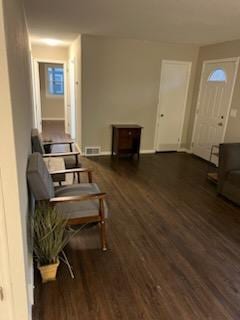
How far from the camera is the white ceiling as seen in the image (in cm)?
266

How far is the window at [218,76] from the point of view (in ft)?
15.4

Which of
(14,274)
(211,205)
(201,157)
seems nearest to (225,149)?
(211,205)

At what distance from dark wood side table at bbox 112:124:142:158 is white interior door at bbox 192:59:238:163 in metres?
1.47

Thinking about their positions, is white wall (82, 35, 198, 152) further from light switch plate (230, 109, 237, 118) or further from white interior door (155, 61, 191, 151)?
light switch plate (230, 109, 237, 118)

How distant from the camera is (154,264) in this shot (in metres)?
2.16

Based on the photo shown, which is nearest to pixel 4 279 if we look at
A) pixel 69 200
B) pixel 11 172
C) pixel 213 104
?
pixel 11 172

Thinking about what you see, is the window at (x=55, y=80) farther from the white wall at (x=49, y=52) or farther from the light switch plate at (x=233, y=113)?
the light switch plate at (x=233, y=113)

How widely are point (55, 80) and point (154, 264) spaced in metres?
9.57

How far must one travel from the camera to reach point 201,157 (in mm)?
5449

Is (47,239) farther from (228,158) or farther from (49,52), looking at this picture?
(49,52)

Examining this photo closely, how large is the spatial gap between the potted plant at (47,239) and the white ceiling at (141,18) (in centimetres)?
236

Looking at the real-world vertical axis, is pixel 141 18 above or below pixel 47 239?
above

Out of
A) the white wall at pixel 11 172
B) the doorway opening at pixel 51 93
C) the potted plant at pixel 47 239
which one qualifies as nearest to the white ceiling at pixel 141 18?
the white wall at pixel 11 172

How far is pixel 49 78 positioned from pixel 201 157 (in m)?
7.46
